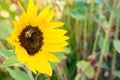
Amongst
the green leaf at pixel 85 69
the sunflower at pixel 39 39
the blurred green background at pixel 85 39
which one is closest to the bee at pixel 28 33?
the sunflower at pixel 39 39

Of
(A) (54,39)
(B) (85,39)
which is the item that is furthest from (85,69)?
(A) (54,39)

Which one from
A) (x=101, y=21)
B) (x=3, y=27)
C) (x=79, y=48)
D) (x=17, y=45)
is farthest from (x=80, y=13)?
(x=17, y=45)

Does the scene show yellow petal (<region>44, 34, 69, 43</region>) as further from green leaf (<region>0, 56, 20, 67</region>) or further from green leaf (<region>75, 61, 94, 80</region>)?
green leaf (<region>75, 61, 94, 80</region>)

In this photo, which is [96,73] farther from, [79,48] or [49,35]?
[49,35]

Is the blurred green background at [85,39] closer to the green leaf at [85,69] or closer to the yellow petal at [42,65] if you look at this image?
the green leaf at [85,69]

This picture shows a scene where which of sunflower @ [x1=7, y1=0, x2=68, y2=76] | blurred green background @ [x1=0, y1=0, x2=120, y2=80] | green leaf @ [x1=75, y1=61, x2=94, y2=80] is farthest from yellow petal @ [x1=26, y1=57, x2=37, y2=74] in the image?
green leaf @ [x1=75, y1=61, x2=94, y2=80]

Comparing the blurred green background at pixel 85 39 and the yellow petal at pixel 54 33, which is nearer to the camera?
the yellow petal at pixel 54 33

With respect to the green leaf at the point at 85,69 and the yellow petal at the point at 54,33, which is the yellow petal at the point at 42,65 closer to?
the yellow petal at the point at 54,33

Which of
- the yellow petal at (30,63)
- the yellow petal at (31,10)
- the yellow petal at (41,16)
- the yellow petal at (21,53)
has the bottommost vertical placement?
the yellow petal at (30,63)

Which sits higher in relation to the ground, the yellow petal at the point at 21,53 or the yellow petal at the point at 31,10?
the yellow petal at the point at 31,10
